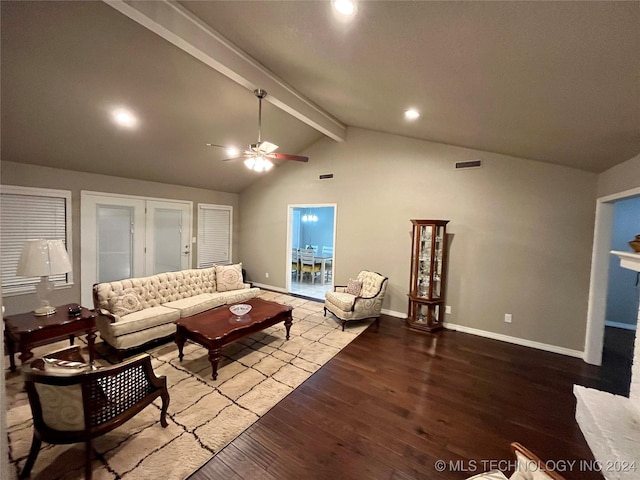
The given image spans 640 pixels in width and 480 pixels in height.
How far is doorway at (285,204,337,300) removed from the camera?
6.28 m

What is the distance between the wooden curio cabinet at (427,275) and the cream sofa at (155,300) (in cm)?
290

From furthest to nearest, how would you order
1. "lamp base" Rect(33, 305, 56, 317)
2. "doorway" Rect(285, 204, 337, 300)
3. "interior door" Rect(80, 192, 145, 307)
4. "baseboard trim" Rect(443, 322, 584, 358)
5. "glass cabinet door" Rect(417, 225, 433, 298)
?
"doorway" Rect(285, 204, 337, 300) → "interior door" Rect(80, 192, 145, 307) → "glass cabinet door" Rect(417, 225, 433, 298) → "baseboard trim" Rect(443, 322, 584, 358) → "lamp base" Rect(33, 305, 56, 317)

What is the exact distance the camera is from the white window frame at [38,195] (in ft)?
12.2

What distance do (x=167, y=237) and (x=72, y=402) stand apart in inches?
179

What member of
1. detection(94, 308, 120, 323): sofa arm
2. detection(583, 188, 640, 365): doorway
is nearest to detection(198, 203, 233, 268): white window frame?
detection(94, 308, 120, 323): sofa arm

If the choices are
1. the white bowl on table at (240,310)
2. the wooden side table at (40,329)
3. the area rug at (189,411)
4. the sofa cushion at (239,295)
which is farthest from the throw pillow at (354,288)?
the wooden side table at (40,329)

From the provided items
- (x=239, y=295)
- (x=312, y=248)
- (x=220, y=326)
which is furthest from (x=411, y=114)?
(x=312, y=248)

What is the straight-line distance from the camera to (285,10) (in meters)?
2.01

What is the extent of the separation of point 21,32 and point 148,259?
3864 millimetres

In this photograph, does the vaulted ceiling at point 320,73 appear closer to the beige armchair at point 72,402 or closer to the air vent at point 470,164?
the air vent at point 470,164

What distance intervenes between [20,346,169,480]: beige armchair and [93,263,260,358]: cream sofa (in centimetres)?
135

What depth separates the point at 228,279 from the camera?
187 inches

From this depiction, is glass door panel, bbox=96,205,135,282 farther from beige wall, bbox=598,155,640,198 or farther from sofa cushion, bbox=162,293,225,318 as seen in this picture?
beige wall, bbox=598,155,640,198

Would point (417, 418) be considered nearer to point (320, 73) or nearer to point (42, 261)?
point (320, 73)
